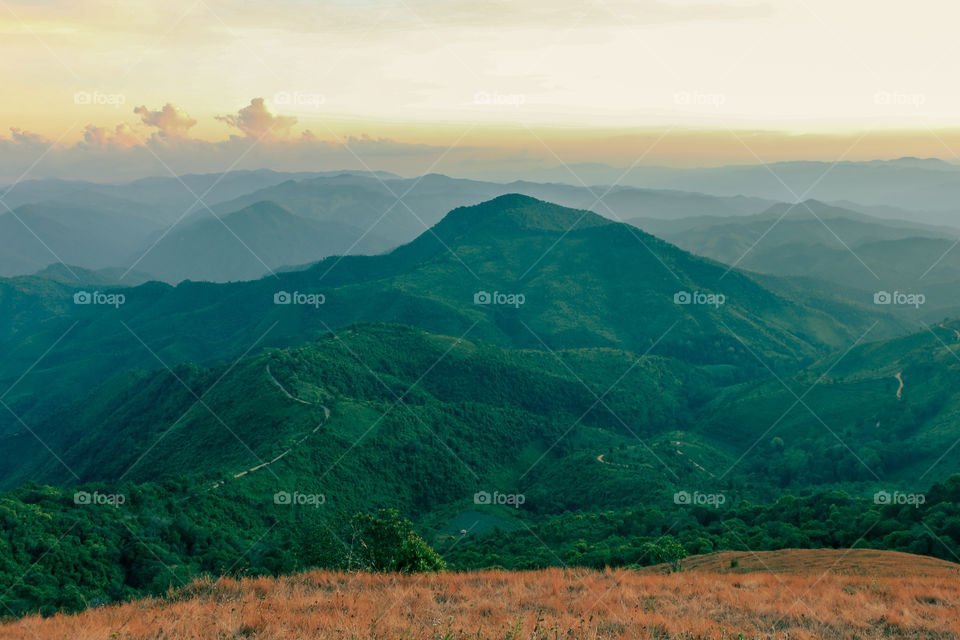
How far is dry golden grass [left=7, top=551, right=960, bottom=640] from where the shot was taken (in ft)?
42.1

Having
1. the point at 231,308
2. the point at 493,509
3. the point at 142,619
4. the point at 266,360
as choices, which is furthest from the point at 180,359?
the point at 142,619

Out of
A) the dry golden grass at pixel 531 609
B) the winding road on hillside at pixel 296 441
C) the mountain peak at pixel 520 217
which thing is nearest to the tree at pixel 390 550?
the dry golden grass at pixel 531 609

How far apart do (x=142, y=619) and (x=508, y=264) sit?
14554 centimetres

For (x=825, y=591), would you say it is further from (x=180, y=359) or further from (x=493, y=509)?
(x=180, y=359)

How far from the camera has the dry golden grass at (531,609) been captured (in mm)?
12820

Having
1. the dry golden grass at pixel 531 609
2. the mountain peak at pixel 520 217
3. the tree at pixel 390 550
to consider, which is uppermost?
the mountain peak at pixel 520 217

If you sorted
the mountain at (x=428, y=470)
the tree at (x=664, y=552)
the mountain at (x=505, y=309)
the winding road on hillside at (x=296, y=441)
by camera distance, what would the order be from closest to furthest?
the tree at (x=664, y=552) → the mountain at (x=428, y=470) → the winding road on hillside at (x=296, y=441) → the mountain at (x=505, y=309)

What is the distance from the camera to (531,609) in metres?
15.1

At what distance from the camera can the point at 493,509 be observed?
60.0 m

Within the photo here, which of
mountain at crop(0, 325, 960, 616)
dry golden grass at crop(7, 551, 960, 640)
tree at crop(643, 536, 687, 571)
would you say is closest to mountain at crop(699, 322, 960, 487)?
mountain at crop(0, 325, 960, 616)

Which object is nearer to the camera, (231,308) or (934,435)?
(934,435)

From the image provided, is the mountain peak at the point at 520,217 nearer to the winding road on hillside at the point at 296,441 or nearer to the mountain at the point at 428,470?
the mountain at the point at 428,470

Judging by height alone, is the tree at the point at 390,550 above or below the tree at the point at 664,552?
above

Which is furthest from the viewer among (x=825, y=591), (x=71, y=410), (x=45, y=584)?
(x=71, y=410)
